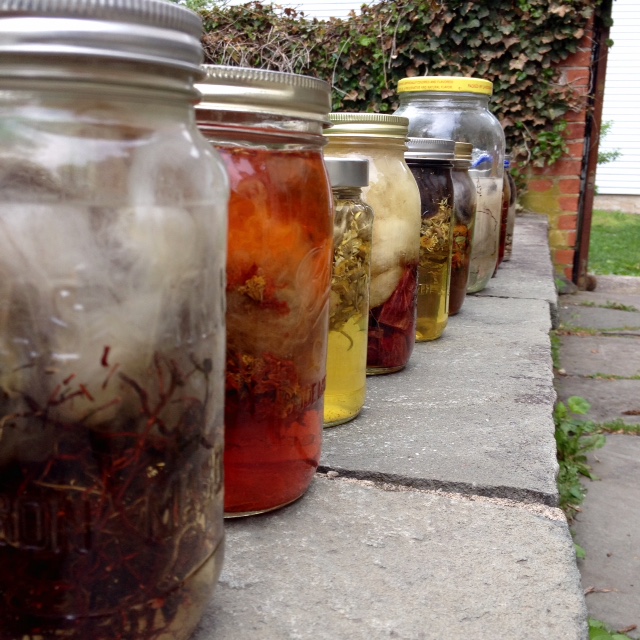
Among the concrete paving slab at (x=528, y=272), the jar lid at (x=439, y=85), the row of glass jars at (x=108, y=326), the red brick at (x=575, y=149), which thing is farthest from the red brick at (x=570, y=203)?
the row of glass jars at (x=108, y=326)

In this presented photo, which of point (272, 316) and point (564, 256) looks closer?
point (272, 316)

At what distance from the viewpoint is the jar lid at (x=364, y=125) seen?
52.8 inches

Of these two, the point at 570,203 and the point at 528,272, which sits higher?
the point at 570,203

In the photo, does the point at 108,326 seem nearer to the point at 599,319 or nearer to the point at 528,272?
the point at 528,272

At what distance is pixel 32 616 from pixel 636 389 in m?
2.52

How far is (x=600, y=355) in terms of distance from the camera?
10.6ft

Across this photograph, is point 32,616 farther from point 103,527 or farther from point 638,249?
point 638,249

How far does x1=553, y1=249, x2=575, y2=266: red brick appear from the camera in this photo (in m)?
5.14

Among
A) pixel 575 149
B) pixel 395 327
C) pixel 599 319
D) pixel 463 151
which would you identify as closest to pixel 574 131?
pixel 575 149

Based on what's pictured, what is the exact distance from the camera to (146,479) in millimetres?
652

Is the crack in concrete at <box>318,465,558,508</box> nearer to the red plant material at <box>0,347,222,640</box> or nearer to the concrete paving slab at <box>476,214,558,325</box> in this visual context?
the red plant material at <box>0,347,222,640</box>

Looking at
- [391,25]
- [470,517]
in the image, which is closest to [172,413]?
[470,517]

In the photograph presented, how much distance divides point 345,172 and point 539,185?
417 cm

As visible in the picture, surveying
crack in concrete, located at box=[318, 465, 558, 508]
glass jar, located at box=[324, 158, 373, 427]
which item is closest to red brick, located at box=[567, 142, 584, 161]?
glass jar, located at box=[324, 158, 373, 427]
